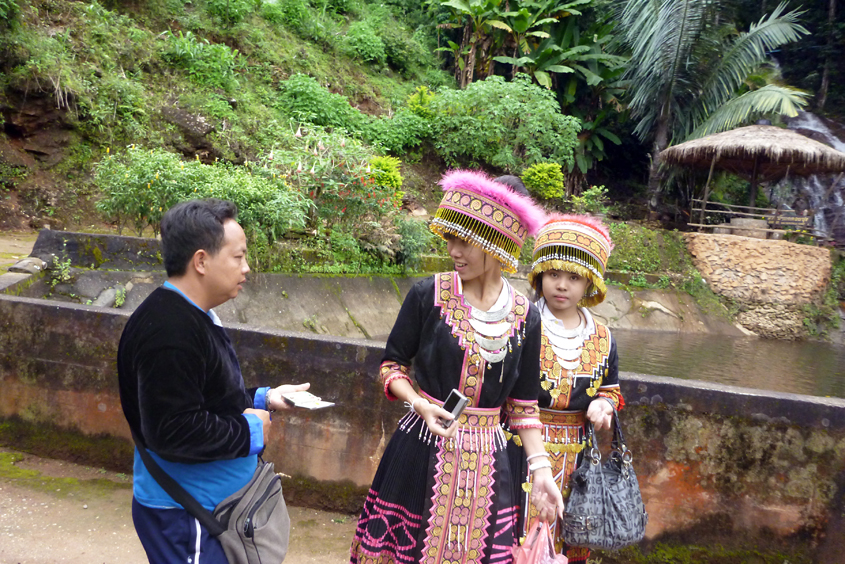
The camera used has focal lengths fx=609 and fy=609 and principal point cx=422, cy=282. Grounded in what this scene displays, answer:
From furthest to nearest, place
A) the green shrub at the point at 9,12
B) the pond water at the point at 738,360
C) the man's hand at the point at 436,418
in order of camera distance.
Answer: the green shrub at the point at 9,12 < the pond water at the point at 738,360 < the man's hand at the point at 436,418

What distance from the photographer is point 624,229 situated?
577 inches

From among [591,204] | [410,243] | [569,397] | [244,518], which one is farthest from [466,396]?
[591,204]

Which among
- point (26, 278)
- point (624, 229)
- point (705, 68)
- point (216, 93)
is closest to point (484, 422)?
point (26, 278)

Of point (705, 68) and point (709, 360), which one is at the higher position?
point (705, 68)

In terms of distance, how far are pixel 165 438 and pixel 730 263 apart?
601 inches

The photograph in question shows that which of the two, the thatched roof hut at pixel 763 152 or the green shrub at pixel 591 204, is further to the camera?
the green shrub at pixel 591 204

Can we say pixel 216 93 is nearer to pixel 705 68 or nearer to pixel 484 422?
pixel 484 422

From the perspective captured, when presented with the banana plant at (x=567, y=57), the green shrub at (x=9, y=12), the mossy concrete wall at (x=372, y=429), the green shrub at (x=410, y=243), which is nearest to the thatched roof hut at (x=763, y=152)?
the banana plant at (x=567, y=57)

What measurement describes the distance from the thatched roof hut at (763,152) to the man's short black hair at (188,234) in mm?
15553

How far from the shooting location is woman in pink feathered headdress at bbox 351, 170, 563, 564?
1938 millimetres

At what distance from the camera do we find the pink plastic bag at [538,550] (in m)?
1.94

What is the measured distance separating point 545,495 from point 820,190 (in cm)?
2097

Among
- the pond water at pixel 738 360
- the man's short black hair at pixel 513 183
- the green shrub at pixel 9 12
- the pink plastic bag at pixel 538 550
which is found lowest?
the pond water at pixel 738 360

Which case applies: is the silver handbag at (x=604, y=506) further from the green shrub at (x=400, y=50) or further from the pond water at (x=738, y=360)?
the green shrub at (x=400, y=50)
